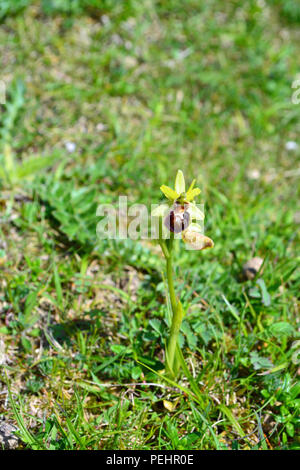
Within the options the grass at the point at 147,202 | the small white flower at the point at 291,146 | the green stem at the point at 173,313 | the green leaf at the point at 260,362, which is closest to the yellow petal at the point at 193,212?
the green stem at the point at 173,313

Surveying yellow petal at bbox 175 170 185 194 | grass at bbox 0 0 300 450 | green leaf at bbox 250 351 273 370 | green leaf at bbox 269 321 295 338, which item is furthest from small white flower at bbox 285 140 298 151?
yellow petal at bbox 175 170 185 194

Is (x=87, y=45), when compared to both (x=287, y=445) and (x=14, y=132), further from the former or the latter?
(x=287, y=445)

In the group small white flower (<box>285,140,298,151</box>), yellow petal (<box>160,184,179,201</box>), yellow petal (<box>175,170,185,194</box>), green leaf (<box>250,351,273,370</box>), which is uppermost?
small white flower (<box>285,140,298,151</box>)

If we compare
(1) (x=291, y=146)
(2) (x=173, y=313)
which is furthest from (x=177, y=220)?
(1) (x=291, y=146)

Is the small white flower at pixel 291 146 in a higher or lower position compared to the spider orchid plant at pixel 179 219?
higher

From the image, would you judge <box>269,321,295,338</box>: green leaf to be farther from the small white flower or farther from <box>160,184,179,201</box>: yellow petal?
the small white flower

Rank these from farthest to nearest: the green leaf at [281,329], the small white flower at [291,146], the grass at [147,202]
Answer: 1. the small white flower at [291,146]
2. the green leaf at [281,329]
3. the grass at [147,202]

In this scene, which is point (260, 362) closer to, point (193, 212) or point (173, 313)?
point (173, 313)

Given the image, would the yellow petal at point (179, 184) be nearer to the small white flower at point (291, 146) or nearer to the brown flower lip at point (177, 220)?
the brown flower lip at point (177, 220)

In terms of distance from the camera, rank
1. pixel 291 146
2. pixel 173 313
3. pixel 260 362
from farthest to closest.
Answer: pixel 291 146, pixel 260 362, pixel 173 313
